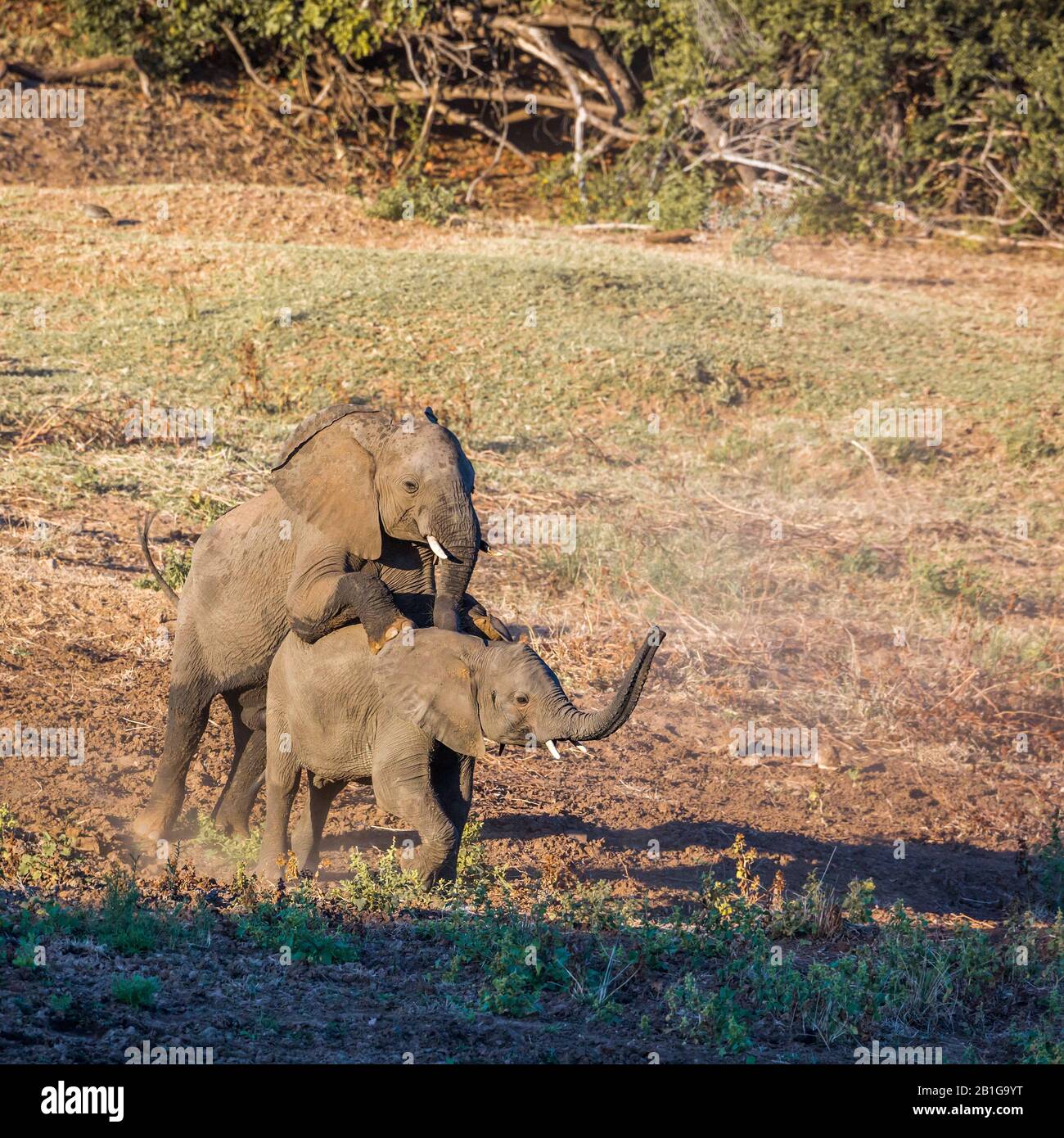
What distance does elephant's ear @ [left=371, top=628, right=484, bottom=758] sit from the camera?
6219 mm

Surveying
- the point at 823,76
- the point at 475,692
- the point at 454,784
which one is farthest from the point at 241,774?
the point at 823,76

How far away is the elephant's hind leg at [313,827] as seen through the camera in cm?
718

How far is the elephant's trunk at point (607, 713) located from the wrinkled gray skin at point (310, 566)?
2.53ft

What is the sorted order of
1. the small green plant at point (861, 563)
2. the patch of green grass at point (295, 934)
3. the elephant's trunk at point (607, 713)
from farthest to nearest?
1. the small green plant at point (861, 563)
2. the patch of green grass at point (295, 934)
3. the elephant's trunk at point (607, 713)

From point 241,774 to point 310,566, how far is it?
58.0 inches

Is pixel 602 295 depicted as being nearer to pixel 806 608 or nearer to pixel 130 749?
pixel 806 608

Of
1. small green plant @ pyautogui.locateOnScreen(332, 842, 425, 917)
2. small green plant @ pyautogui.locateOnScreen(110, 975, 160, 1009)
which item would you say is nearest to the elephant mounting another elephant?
small green plant @ pyautogui.locateOnScreen(332, 842, 425, 917)

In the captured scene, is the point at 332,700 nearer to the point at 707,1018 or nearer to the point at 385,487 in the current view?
the point at 385,487

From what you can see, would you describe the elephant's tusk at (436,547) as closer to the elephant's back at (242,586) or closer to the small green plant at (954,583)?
the elephant's back at (242,586)

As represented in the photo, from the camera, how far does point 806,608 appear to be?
11016 mm

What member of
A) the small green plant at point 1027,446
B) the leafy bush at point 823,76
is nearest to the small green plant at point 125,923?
the small green plant at point 1027,446

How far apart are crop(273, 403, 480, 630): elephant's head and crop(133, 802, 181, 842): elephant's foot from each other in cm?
172
